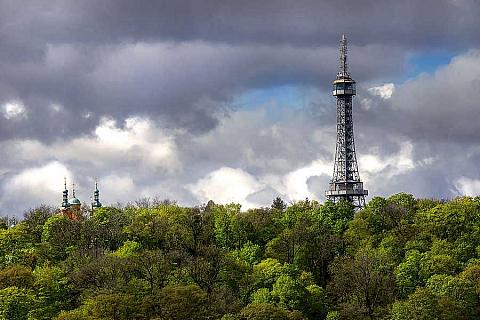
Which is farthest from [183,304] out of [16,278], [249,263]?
[249,263]

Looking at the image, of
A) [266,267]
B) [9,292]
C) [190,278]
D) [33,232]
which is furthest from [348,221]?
[9,292]

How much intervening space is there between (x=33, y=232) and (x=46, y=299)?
28717mm

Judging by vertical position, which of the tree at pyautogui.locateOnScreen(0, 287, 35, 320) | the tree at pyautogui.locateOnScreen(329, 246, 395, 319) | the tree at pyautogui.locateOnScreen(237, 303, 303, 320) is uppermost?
the tree at pyautogui.locateOnScreen(329, 246, 395, 319)

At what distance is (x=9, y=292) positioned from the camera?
11788 centimetres

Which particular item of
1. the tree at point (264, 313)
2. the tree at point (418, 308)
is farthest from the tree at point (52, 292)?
the tree at point (418, 308)

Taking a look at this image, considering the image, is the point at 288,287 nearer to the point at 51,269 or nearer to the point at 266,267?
the point at 266,267

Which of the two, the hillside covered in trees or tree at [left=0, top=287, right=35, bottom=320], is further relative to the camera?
the hillside covered in trees

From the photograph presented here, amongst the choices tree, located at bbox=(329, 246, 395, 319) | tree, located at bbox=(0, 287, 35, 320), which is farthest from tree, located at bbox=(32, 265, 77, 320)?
tree, located at bbox=(329, 246, 395, 319)

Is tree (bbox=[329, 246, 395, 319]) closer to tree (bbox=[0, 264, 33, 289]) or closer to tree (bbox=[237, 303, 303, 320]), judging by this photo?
tree (bbox=[237, 303, 303, 320])

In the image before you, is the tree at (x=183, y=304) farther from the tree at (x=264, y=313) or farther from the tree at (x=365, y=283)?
the tree at (x=365, y=283)

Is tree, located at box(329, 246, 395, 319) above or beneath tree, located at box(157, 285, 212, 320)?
above

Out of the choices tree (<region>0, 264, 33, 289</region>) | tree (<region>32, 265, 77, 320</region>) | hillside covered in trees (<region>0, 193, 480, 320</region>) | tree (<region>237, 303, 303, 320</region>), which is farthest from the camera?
tree (<region>0, 264, 33, 289</region>)

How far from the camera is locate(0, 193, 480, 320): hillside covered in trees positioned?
388 feet

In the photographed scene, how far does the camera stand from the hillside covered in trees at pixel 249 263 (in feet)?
388
